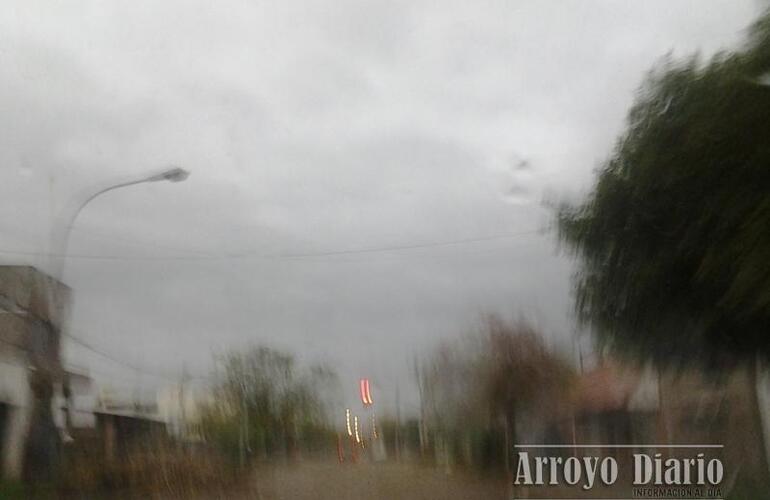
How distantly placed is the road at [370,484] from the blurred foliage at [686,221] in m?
2.20

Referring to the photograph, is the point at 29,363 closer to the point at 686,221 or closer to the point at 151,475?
the point at 151,475

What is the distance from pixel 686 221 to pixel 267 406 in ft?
15.4

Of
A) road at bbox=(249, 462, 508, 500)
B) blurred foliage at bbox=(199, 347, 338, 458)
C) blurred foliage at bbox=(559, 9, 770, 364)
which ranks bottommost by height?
road at bbox=(249, 462, 508, 500)

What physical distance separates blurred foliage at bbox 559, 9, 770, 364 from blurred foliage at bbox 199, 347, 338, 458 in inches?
118

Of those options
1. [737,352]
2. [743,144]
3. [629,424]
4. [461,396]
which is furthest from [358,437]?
[743,144]

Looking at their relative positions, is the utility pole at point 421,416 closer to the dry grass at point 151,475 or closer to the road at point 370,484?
the road at point 370,484

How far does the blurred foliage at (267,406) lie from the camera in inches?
440

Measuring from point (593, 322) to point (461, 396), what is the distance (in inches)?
64.7

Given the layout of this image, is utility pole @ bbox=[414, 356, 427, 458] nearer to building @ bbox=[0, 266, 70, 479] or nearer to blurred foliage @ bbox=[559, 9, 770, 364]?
blurred foliage @ bbox=[559, 9, 770, 364]

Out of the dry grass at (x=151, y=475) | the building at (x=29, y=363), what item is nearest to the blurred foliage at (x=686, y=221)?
the dry grass at (x=151, y=475)

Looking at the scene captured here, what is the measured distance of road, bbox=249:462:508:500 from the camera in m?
10.7

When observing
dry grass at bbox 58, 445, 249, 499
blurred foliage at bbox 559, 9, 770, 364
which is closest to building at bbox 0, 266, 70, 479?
dry grass at bbox 58, 445, 249, 499

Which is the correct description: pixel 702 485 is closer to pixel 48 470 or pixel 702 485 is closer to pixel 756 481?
pixel 756 481

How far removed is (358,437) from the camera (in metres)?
11.1
